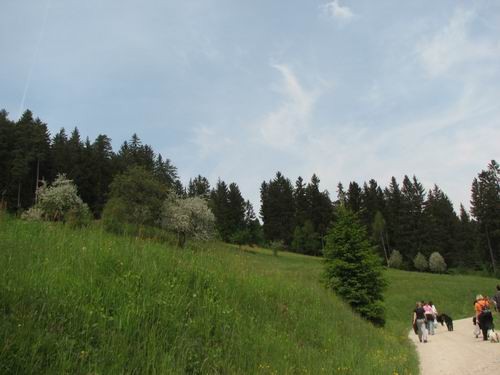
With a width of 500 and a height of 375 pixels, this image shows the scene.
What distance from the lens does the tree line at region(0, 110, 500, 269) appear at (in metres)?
74.0

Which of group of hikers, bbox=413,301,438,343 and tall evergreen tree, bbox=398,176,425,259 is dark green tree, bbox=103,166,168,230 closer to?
group of hikers, bbox=413,301,438,343

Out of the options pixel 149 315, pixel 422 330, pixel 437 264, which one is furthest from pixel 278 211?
pixel 149 315

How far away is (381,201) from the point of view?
114m

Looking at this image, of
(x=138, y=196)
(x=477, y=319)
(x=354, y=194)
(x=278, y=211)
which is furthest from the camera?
(x=354, y=194)

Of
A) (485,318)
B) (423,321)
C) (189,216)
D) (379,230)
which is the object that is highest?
(379,230)

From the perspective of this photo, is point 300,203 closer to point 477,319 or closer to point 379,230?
point 379,230

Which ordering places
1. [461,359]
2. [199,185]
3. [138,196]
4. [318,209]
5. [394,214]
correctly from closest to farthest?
[461,359]
[138,196]
[394,214]
[318,209]
[199,185]

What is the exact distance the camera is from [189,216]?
50.3 metres

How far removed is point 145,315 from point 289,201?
11523 cm

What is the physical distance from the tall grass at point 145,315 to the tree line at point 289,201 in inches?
2277

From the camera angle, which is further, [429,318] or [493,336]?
[429,318]

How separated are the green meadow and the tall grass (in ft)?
0.06

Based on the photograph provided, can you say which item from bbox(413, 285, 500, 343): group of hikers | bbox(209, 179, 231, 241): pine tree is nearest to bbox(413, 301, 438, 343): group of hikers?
bbox(413, 285, 500, 343): group of hikers

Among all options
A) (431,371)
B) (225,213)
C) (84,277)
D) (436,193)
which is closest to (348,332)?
(431,371)
